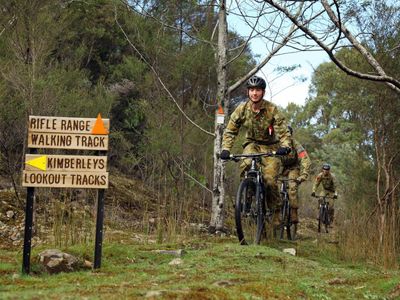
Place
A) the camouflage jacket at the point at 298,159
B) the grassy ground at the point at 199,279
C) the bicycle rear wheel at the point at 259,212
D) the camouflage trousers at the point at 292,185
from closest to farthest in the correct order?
the grassy ground at the point at 199,279 < the bicycle rear wheel at the point at 259,212 < the camouflage jacket at the point at 298,159 < the camouflage trousers at the point at 292,185

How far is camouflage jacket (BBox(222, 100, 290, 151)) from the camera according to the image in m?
8.19

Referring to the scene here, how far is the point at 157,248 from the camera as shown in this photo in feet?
24.6

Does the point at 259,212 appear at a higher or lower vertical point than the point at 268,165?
lower

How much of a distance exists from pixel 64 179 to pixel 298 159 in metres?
6.70

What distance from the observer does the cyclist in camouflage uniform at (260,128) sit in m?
8.09

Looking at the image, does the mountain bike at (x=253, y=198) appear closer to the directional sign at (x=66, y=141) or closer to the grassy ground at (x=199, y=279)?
the grassy ground at (x=199, y=279)

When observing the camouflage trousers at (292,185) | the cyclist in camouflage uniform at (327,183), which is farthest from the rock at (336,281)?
the cyclist in camouflage uniform at (327,183)

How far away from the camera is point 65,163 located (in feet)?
19.7

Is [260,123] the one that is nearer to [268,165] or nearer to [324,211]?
[268,165]

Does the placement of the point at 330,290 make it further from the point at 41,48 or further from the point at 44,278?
→ the point at 41,48

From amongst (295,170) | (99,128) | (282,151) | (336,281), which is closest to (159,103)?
(295,170)

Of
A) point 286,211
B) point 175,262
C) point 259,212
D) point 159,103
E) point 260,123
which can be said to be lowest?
point 175,262

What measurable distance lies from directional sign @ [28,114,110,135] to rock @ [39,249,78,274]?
119 centimetres

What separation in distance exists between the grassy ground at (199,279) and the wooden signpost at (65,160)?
0.64m
